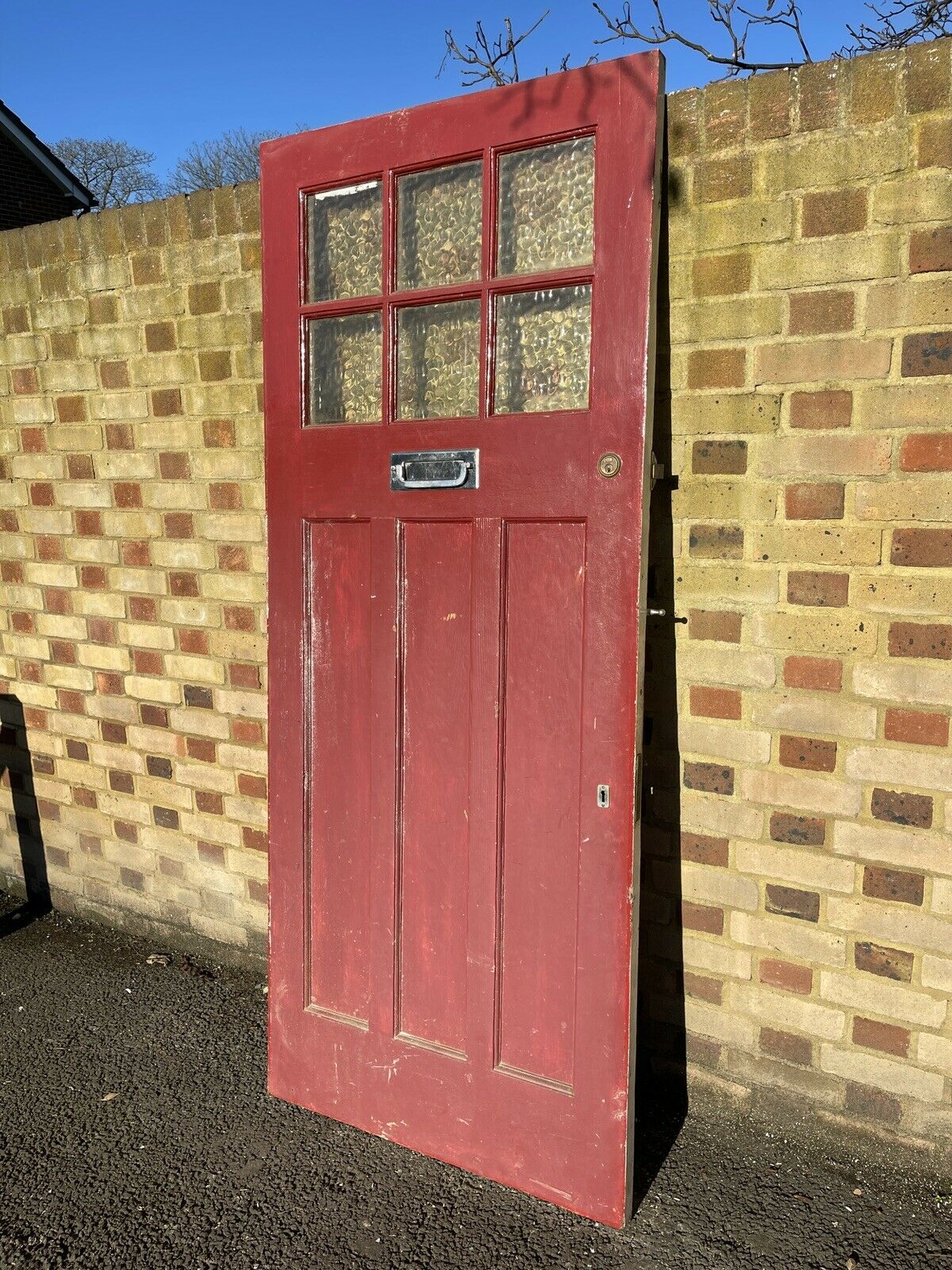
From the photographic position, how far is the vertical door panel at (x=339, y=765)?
265 cm

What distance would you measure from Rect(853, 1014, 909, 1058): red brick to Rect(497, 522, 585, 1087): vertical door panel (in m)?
0.77

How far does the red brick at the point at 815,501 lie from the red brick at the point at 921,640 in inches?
12.4

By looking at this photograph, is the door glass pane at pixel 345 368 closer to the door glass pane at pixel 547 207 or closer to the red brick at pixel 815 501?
the door glass pane at pixel 547 207

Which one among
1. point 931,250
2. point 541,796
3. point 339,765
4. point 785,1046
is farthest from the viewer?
point 339,765

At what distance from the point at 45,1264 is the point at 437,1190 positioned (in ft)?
3.20

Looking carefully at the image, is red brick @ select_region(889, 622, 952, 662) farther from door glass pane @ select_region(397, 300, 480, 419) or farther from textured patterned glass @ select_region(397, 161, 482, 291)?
textured patterned glass @ select_region(397, 161, 482, 291)

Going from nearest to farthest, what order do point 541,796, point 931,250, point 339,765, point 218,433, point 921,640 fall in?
point 931,250 → point 921,640 → point 541,796 → point 339,765 → point 218,433

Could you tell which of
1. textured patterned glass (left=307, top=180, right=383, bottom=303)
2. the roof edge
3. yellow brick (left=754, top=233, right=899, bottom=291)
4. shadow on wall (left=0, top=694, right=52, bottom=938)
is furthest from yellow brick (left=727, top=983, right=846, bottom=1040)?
the roof edge

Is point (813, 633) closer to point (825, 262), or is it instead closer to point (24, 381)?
point (825, 262)

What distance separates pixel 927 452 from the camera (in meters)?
2.22

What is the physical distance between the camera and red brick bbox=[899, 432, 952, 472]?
7.23ft

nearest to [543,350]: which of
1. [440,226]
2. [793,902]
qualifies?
[440,226]

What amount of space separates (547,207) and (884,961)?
209 centimetres

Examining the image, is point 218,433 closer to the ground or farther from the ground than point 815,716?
farther from the ground
